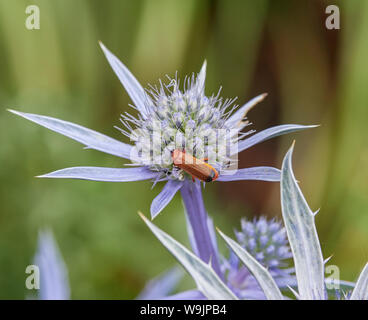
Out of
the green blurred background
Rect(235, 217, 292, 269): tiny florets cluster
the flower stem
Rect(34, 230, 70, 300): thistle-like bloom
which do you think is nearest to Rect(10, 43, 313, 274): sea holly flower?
the flower stem

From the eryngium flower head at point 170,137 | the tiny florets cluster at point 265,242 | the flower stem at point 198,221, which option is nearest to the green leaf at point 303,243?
the eryngium flower head at point 170,137

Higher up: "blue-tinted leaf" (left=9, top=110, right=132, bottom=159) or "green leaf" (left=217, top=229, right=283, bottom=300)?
"blue-tinted leaf" (left=9, top=110, right=132, bottom=159)

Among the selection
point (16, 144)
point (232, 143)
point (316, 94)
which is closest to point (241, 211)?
point (316, 94)

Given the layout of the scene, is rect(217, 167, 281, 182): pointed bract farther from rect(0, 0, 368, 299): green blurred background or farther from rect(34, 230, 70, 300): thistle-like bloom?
rect(0, 0, 368, 299): green blurred background

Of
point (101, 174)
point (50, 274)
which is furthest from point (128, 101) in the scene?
point (101, 174)

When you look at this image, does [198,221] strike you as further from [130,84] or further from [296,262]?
[130,84]

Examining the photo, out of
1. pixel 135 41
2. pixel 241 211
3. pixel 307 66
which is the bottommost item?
pixel 241 211

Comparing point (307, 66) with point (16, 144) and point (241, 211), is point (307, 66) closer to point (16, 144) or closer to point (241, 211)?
point (241, 211)
